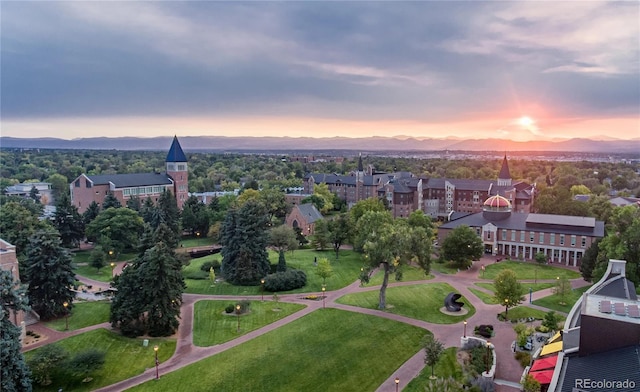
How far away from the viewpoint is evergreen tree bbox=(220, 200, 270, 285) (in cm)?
5003

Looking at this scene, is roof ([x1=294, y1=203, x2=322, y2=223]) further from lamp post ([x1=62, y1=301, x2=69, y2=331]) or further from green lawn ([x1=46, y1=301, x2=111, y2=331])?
lamp post ([x1=62, y1=301, x2=69, y2=331])

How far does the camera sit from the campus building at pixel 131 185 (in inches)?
3708

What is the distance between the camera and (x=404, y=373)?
29672mm

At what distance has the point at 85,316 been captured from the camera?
39.6m

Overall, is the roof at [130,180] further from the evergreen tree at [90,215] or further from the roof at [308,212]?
the roof at [308,212]

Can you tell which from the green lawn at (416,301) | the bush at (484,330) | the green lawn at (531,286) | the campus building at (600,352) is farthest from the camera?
the green lawn at (531,286)

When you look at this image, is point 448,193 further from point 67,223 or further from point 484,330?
point 67,223

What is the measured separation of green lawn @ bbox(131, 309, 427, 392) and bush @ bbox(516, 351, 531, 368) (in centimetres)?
716

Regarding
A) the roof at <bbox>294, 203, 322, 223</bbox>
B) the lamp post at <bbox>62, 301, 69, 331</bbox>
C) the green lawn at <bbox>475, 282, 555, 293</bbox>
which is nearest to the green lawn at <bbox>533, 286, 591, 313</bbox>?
the green lawn at <bbox>475, 282, 555, 293</bbox>

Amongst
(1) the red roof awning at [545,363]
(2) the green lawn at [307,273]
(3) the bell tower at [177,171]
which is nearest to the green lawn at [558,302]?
(1) the red roof awning at [545,363]

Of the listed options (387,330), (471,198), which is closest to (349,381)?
(387,330)

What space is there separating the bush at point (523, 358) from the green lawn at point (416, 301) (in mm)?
7783

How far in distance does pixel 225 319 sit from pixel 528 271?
38.5 metres

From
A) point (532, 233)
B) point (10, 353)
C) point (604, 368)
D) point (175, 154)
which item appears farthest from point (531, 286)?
point (175, 154)
